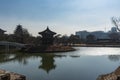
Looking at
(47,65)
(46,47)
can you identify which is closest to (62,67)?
(47,65)

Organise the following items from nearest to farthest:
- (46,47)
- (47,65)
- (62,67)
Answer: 1. (62,67)
2. (47,65)
3. (46,47)

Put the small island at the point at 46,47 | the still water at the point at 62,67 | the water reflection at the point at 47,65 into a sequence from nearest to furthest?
the still water at the point at 62,67 → the water reflection at the point at 47,65 → the small island at the point at 46,47

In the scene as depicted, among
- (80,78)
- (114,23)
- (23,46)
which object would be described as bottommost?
(80,78)

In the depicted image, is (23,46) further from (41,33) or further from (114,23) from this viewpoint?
(114,23)

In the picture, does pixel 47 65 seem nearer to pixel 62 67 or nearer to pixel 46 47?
pixel 62 67

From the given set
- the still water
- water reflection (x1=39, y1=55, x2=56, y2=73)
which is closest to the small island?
the still water

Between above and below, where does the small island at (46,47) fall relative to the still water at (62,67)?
above

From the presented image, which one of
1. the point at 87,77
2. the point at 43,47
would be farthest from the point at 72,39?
the point at 87,77

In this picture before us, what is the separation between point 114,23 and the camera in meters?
48.4

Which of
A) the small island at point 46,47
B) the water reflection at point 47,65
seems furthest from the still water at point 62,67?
the small island at point 46,47

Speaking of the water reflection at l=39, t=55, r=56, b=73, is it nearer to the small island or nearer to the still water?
the still water

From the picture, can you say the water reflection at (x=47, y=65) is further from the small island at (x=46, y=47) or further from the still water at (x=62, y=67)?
the small island at (x=46, y=47)

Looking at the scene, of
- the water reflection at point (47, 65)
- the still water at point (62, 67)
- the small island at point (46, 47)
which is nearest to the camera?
the still water at point (62, 67)

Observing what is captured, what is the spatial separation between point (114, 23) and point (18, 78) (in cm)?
3915
